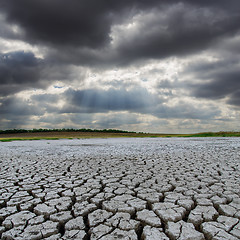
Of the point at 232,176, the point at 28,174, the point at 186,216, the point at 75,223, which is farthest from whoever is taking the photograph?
the point at 28,174

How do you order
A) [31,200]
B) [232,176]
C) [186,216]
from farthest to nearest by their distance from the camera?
[232,176], [31,200], [186,216]

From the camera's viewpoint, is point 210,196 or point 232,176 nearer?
point 210,196

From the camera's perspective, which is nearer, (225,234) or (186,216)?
(225,234)

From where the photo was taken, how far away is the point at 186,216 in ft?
6.45

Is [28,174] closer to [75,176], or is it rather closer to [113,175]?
[75,176]

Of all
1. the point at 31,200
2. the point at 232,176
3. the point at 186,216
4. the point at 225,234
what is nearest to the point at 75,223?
→ the point at 31,200

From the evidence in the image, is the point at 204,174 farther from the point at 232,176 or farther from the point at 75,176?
the point at 75,176

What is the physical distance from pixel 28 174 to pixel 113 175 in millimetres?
1680

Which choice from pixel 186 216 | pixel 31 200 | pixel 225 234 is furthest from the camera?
pixel 31 200

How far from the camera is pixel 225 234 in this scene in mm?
1609

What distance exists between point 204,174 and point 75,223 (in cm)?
271

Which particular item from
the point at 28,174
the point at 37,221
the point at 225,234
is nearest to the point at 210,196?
the point at 225,234

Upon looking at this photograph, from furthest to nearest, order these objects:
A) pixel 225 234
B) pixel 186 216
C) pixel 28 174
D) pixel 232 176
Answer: pixel 28 174 < pixel 232 176 < pixel 186 216 < pixel 225 234

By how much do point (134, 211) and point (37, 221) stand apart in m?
0.94
